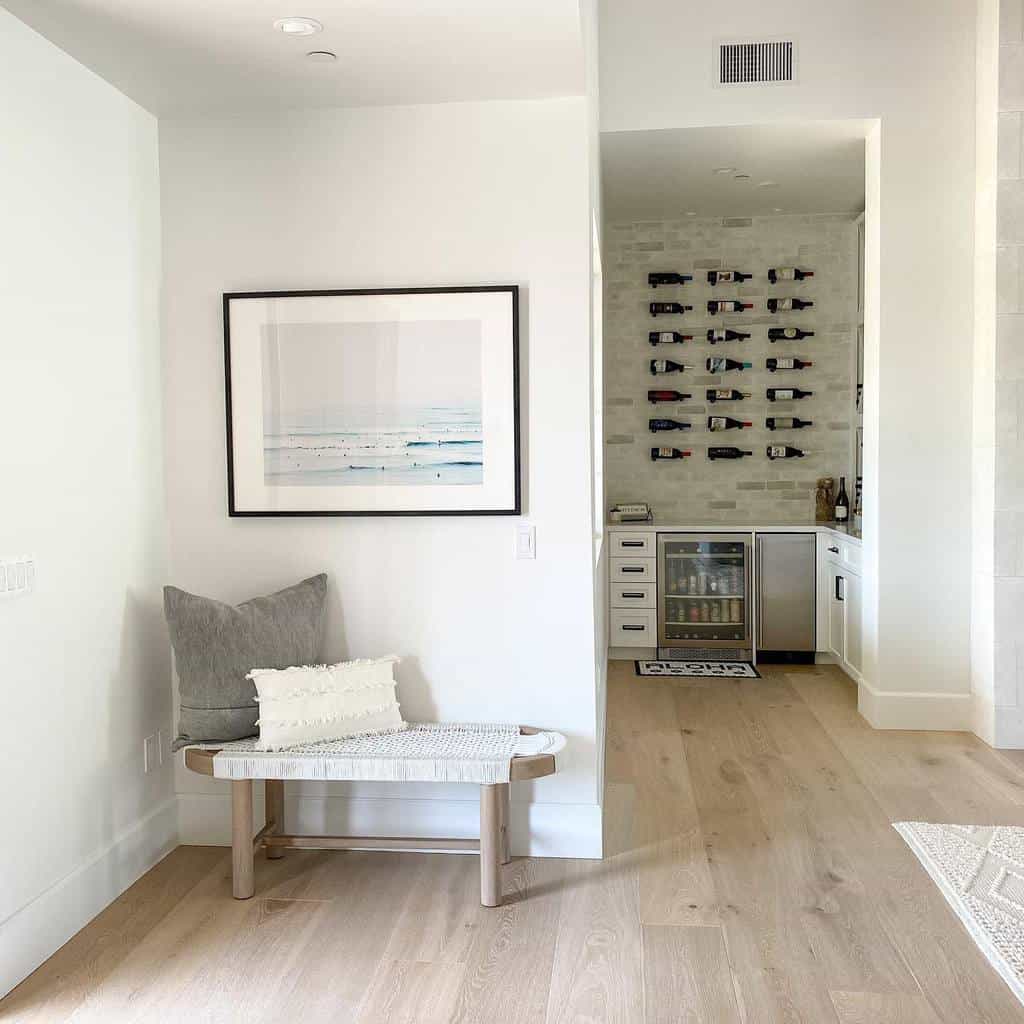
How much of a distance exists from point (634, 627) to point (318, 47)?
13.4 feet

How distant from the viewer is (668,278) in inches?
250

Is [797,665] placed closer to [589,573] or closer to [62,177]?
[589,573]

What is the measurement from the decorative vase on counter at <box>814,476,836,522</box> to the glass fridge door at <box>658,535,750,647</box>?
733 mm

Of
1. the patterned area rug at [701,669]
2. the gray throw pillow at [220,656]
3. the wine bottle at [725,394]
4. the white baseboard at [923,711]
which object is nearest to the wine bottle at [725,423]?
the wine bottle at [725,394]

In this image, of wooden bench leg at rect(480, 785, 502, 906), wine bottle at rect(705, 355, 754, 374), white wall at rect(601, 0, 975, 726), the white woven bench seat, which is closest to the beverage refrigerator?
wine bottle at rect(705, 355, 754, 374)

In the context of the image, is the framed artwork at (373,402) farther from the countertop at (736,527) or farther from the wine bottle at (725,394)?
the wine bottle at (725,394)

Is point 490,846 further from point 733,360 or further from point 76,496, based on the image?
point 733,360

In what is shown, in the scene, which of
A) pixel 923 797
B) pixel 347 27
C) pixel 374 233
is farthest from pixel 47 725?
pixel 923 797

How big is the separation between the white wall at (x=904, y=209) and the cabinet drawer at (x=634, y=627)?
155 cm

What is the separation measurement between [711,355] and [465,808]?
406 cm

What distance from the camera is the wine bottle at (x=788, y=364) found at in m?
6.33

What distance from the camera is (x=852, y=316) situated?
248 inches

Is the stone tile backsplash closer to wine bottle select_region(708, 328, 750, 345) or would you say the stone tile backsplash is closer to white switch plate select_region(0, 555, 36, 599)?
wine bottle select_region(708, 328, 750, 345)

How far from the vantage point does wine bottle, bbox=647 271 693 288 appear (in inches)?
250
